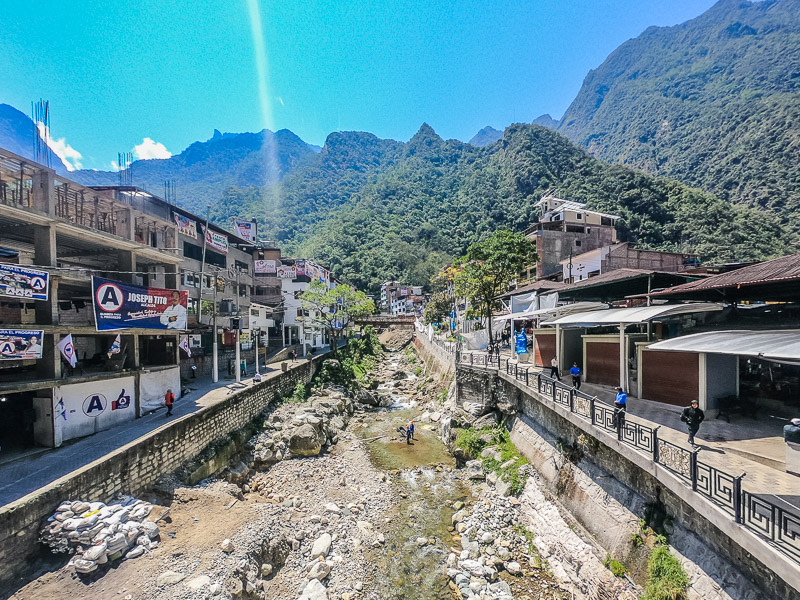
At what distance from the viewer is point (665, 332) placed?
46.1ft

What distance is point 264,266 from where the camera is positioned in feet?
139

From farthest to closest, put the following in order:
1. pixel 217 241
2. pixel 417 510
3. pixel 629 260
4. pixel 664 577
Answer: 1. pixel 217 241
2. pixel 629 260
3. pixel 417 510
4. pixel 664 577

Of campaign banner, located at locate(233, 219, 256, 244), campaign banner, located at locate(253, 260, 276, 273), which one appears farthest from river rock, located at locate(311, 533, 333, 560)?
campaign banner, located at locate(233, 219, 256, 244)

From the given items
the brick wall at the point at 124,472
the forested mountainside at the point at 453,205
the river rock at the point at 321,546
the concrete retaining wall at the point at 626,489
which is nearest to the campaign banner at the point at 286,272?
the brick wall at the point at 124,472

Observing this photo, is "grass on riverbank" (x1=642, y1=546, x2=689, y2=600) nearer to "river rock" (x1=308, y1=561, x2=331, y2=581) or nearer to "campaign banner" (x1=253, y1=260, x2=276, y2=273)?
"river rock" (x1=308, y1=561, x2=331, y2=581)

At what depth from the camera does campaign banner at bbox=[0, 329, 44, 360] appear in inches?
454

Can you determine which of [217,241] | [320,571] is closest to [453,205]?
[217,241]

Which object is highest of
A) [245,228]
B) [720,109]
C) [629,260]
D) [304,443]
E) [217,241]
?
[720,109]

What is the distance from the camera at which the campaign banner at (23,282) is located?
11.4 meters

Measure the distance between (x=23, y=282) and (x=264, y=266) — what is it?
1220 inches

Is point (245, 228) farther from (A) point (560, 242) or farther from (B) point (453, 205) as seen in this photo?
(B) point (453, 205)

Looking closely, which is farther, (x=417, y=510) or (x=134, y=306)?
(x=134, y=306)

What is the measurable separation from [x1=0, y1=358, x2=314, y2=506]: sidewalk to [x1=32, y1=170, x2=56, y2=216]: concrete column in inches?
363

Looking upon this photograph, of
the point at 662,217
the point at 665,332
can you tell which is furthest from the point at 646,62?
the point at 665,332
